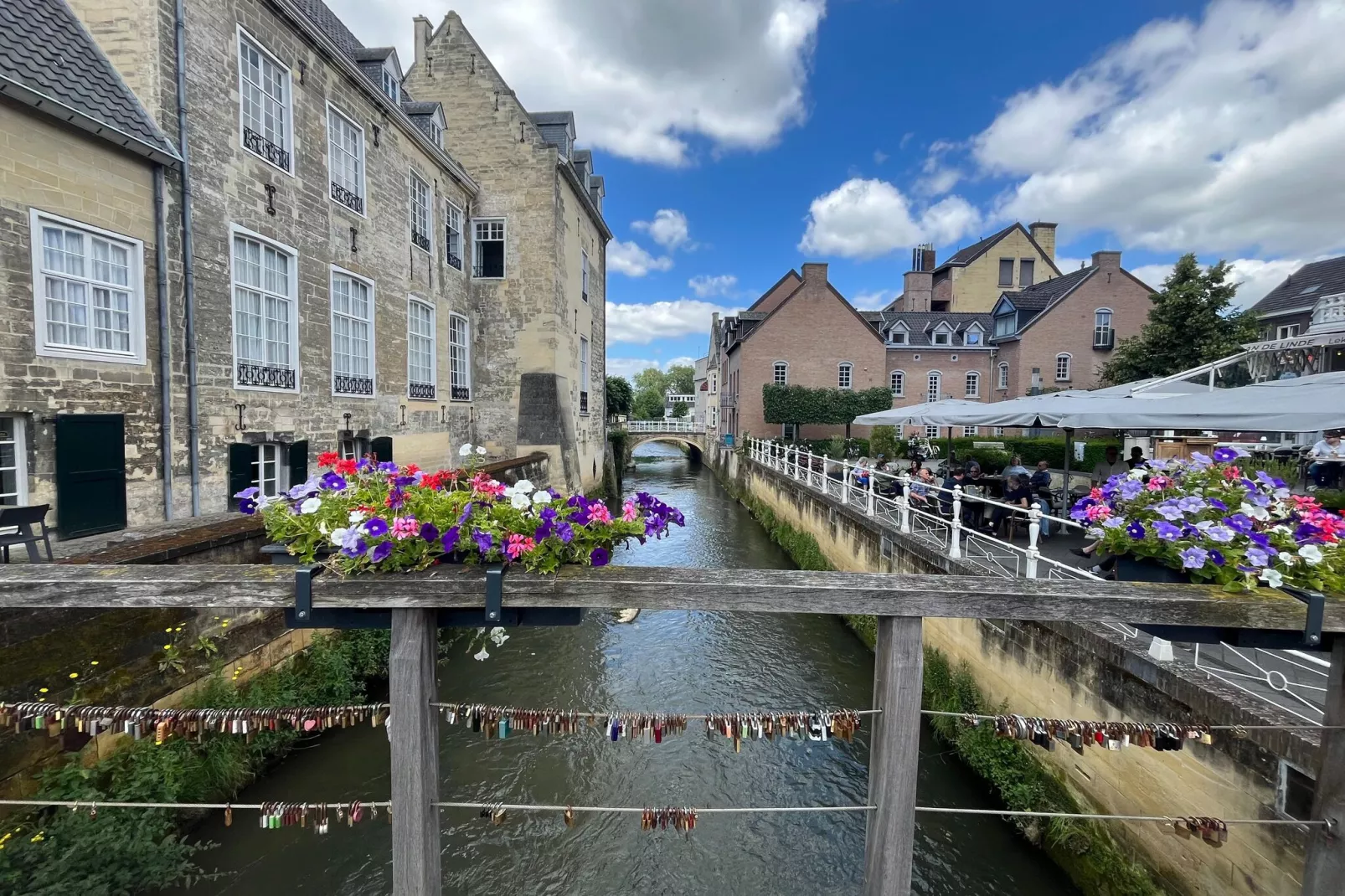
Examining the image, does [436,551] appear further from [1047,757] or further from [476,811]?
[1047,757]

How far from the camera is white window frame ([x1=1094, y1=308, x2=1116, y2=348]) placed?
1357 inches

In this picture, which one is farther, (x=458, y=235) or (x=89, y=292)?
(x=458, y=235)

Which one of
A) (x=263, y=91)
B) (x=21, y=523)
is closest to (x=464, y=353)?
(x=263, y=91)

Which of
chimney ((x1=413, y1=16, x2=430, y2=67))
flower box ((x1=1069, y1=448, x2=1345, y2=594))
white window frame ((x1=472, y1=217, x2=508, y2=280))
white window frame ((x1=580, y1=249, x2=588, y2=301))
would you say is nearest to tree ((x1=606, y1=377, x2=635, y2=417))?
white window frame ((x1=580, y1=249, x2=588, y2=301))

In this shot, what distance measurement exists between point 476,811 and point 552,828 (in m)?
0.88

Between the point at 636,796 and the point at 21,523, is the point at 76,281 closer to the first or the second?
the point at 21,523

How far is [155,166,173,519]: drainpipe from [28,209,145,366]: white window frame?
22 centimetres

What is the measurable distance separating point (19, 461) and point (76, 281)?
2.14 meters

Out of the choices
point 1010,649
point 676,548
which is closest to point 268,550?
point 1010,649

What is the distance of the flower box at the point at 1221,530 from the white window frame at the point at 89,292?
9.78 meters

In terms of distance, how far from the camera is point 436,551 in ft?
7.21

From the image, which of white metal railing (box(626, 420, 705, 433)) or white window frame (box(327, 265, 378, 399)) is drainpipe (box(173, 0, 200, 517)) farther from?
white metal railing (box(626, 420, 705, 433))

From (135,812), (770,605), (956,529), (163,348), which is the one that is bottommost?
(135,812)

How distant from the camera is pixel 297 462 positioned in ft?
33.9
